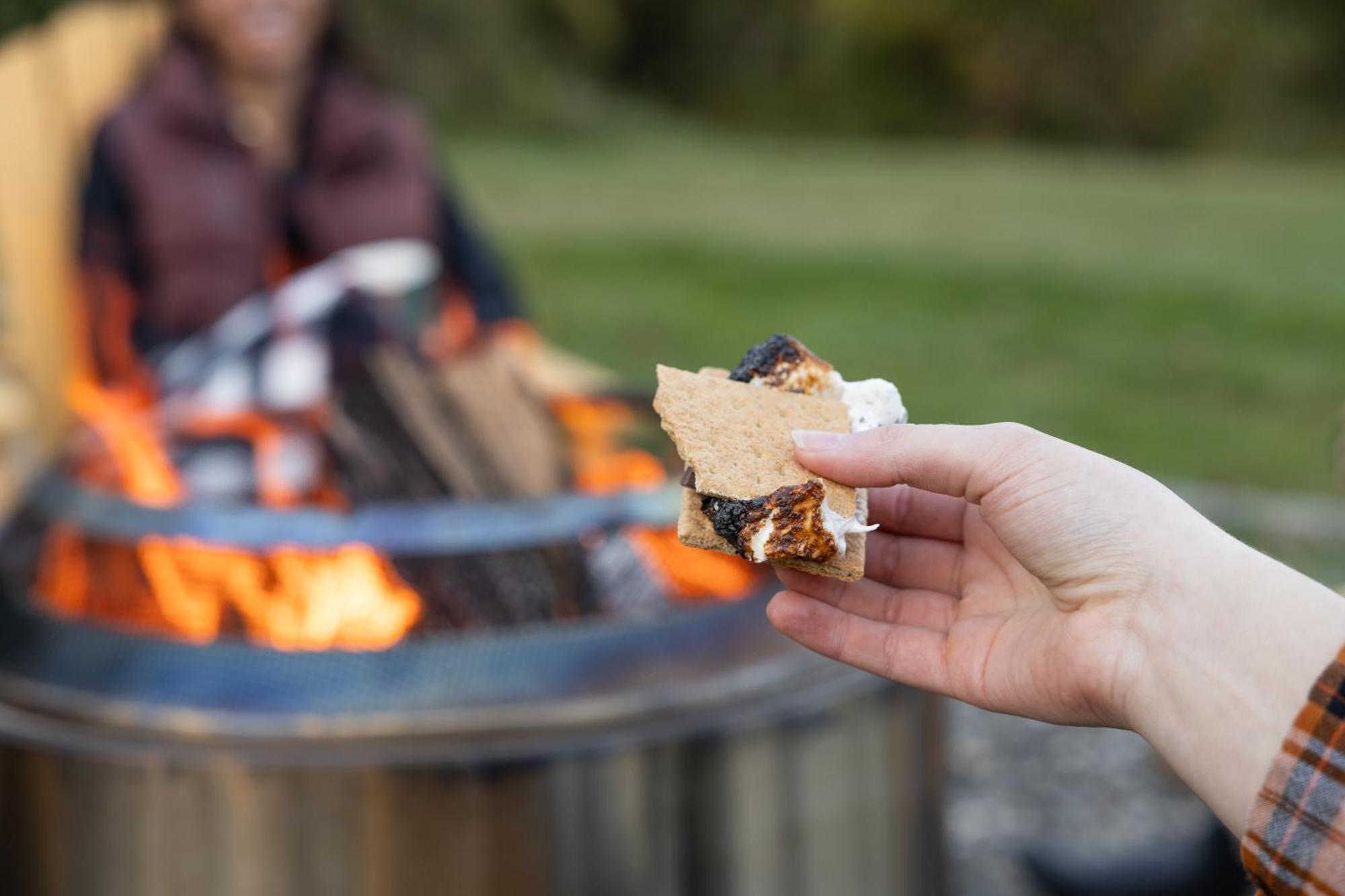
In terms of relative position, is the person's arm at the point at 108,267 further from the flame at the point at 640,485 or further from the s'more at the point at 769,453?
the s'more at the point at 769,453

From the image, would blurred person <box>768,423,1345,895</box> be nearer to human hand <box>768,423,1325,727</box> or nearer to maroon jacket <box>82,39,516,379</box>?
human hand <box>768,423,1325,727</box>

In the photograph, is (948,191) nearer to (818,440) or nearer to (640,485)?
(640,485)

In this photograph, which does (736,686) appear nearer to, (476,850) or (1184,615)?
(476,850)

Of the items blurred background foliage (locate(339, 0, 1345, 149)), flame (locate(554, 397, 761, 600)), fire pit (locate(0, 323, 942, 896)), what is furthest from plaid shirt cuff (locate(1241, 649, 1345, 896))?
blurred background foliage (locate(339, 0, 1345, 149))

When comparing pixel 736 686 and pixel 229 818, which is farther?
pixel 736 686

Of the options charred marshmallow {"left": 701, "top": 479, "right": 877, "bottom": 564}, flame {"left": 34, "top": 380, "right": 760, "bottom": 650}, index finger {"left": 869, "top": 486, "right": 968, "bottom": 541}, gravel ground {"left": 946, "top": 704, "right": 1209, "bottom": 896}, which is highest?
charred marshmallow {"left": 701, "top": 479, "right": 877, "bottom": 564}

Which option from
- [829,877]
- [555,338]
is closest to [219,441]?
[829,877]
